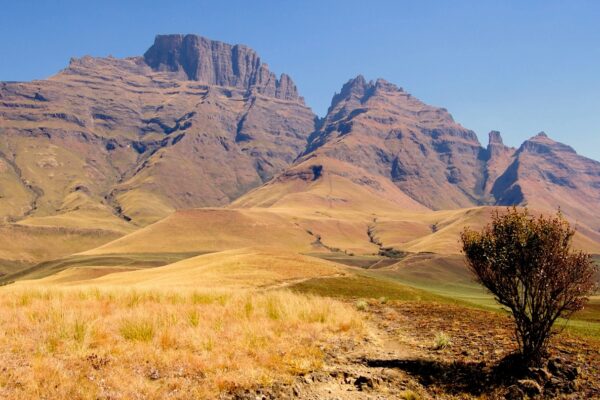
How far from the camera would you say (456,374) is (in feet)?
40.9

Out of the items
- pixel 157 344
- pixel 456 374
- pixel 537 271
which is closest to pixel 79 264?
pixel 157 344

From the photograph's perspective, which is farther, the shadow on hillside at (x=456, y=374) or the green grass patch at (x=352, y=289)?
the green grass patch at (x=352, y=289)

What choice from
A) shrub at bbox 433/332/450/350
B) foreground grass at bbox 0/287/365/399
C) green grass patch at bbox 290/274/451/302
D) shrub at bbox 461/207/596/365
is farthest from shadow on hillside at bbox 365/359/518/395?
green grass patch at bbox 290/274/451/302

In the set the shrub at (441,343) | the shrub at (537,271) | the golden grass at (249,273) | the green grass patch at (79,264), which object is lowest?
the green grass patch at (79,264)

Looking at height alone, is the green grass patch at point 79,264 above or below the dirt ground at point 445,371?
below

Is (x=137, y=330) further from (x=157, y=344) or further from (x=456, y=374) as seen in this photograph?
(x=456, y=374)

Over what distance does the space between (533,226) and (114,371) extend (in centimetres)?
1084

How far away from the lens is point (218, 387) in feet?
33.5

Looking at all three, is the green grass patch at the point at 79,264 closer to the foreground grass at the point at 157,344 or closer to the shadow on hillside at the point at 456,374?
the foreground grass at the point at 157,344

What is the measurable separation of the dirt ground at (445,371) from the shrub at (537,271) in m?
0.85

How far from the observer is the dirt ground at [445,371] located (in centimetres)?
1110

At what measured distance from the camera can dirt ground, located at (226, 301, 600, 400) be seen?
11102 mm

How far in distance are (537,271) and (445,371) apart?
355cm

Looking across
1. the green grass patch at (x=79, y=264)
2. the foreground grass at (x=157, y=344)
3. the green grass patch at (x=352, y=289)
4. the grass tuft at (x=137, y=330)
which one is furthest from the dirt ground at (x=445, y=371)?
the green grass patch at (x=79, y=264)
